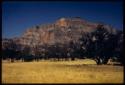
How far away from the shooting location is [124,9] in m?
10.7

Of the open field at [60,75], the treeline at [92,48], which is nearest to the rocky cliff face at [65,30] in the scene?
the treeline at [92,48]

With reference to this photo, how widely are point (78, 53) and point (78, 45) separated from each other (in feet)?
4.94

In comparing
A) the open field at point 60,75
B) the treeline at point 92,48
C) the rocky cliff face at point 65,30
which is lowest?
the open field at point 60,75

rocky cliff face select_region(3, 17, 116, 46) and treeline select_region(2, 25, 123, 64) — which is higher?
rocky cliff face select_region(3, 17, 116, 46)

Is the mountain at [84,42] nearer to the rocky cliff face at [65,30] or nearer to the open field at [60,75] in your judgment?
the rocky cliff face at [65,30]

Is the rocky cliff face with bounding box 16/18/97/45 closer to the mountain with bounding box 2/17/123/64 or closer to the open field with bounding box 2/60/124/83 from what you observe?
the mountain with bounding box 2/17/123/64

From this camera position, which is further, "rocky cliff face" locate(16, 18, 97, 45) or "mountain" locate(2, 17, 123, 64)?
"rocky cliff face" locate(16, 18, 97, 45)

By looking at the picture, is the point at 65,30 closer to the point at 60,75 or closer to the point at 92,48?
the point at 92,48

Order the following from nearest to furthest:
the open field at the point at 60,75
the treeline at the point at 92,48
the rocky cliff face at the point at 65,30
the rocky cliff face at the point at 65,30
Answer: the open field at the point at 60,75 → the treeline at the point at 92,48 → the rocky cliff face at the point at 65,30 → the rocky cliff face at the point at 65,30

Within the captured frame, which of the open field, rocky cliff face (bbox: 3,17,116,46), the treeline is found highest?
rocky cliff face (bbox: 3,17,116,46)

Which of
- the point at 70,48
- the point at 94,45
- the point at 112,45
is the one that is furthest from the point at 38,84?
the point at 70,48

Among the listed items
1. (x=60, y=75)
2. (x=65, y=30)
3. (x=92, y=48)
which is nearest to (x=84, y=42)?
(x=92, y=48)

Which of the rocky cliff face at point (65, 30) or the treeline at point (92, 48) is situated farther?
the rocky cliff face at point (65, 30)

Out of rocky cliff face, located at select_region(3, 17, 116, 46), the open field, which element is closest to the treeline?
rocky cliff face, located at select_region(3, 17, 116, 46)
